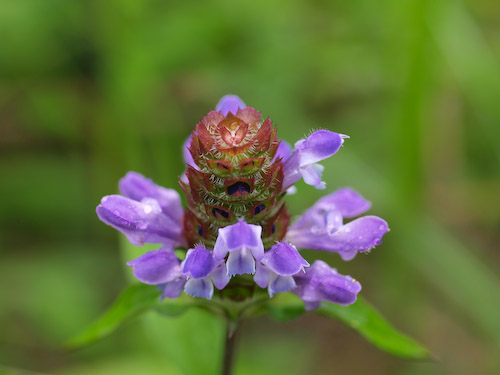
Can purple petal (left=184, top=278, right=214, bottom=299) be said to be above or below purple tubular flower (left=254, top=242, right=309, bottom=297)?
below

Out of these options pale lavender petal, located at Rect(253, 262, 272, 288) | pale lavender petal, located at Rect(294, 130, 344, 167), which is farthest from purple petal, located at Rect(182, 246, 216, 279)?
pale lavender petal, located at Rect(294, 130, 344, 167)

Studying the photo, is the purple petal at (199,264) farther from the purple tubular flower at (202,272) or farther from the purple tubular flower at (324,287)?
the purple tubular flower at (324,287)

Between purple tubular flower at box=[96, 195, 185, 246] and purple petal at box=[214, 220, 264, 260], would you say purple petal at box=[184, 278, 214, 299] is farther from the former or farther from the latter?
purple tubular flower at box=[96, 195, 185, 246]

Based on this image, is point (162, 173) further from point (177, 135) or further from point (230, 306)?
point (230, 306)

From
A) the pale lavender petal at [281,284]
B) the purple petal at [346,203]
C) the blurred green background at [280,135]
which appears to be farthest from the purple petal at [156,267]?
the blurred green background at [280,135]

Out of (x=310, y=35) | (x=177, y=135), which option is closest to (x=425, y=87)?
(x=310, y=35)

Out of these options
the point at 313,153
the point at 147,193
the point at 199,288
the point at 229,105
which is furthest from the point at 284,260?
the point at 229,105
